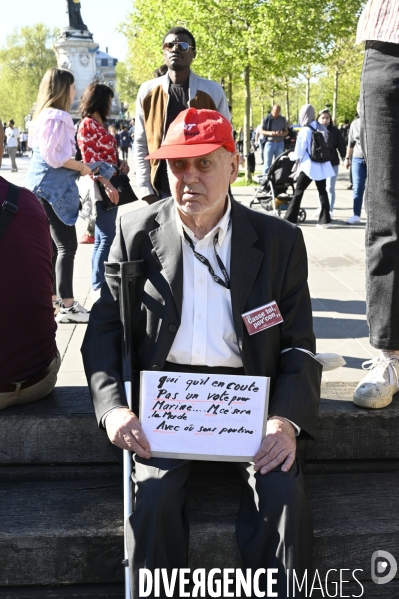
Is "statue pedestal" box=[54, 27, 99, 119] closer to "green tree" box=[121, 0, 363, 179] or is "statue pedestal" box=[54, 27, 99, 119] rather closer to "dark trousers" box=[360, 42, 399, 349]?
"green tree" box=[121, 0, 363, 179]

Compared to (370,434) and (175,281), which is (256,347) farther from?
(370,434)

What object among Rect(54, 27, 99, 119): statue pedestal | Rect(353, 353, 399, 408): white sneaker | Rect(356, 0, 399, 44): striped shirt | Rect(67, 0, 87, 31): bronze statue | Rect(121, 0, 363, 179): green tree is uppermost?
Rect(67, 0, 87, 31): bronze statue

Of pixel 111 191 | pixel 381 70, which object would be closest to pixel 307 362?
pixel 381 70

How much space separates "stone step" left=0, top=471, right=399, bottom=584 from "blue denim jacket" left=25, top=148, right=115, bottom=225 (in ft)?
12.0

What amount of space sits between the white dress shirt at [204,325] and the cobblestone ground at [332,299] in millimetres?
2248

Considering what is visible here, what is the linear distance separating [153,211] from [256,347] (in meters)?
0.70

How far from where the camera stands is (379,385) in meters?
3.32

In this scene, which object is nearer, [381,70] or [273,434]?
[273,434]

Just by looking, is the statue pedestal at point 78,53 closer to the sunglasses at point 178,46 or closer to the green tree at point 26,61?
the green tree at point 26,61

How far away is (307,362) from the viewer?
9.51ft

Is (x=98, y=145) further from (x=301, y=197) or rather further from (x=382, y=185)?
(x=301, y=197)

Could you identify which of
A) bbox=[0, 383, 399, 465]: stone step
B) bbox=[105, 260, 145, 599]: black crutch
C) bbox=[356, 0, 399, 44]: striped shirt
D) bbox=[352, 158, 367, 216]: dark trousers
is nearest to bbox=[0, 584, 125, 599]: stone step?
bbox=[0, 383, 399, 465]: stone step

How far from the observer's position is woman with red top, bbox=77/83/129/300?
6770 millimetres

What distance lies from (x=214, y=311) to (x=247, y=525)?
791mm
